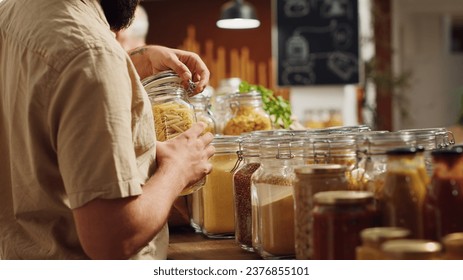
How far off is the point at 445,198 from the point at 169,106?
61cm

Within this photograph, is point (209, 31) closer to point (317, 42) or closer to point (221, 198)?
point (317, 42)

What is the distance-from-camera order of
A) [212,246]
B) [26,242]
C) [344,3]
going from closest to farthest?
[26,242] < [212,246] < [344,3]

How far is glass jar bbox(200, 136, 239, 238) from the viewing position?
1.28 meters

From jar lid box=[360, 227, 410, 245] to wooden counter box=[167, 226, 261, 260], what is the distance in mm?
389

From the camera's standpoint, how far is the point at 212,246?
47.1 inches

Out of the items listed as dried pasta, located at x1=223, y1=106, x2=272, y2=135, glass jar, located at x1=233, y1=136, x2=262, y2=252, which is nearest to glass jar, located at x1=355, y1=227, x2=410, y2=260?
glass jar, located at x1=233, y1=136, x2=262, y2=252

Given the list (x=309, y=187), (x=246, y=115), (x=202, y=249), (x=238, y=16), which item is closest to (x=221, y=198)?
(x=202, y=249)

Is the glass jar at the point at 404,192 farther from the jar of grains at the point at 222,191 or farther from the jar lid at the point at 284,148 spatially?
the jar of grains at the point at 222,191

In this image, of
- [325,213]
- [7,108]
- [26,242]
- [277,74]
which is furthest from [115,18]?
[277,74]

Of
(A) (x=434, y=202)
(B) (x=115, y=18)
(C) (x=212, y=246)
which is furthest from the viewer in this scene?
(C) (x=212, y=246)

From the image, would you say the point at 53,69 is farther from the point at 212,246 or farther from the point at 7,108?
the point at 212,246

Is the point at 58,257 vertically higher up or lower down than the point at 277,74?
lower down

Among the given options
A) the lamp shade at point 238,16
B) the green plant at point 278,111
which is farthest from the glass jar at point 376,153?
the lamp shade at point 238,16
